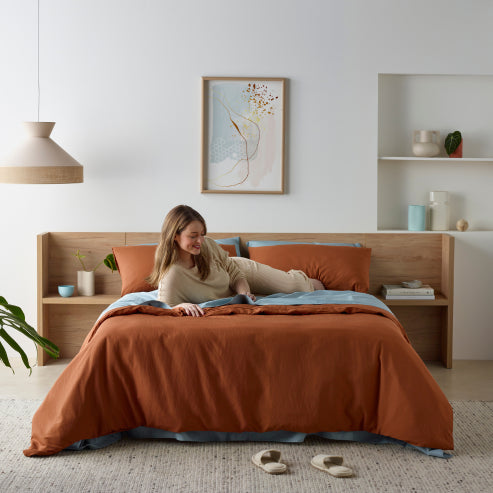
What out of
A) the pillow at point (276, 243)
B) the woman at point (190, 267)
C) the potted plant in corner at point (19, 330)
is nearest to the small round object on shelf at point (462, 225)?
the pillow at point (276, 243)

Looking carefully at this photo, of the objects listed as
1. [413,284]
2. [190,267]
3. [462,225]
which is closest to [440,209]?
[462,225]

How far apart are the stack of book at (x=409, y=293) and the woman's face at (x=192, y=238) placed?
144cm

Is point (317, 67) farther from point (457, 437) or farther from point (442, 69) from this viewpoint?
point (457, 437)

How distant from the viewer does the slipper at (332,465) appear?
2.99 meters

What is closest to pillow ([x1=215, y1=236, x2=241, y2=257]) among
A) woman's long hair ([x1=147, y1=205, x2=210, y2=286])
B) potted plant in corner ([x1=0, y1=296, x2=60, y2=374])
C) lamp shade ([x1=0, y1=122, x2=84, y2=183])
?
woman's long hair ([x1=147, y1=205, x2=210, y2=286])

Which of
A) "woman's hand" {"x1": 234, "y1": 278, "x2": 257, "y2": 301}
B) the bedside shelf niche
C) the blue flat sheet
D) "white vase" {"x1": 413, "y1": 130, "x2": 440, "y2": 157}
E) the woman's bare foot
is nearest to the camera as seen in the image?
the blue flat sheet

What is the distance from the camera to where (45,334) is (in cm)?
476

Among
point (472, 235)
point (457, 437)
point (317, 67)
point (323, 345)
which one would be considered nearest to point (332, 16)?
point (317, 67)

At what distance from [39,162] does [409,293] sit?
242cm

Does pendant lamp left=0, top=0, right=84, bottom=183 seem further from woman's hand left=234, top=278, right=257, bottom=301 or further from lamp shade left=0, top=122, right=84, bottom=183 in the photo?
woman's hand left=234, top=278, right=257, bottom=301

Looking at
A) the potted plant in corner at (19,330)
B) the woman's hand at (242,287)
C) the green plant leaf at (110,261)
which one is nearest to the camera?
the potted plant in corner at (19,330)

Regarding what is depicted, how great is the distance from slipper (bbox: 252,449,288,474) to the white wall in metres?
2.04

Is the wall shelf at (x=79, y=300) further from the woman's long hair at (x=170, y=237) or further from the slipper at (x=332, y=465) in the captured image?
the slipper at (x=332, y=465)

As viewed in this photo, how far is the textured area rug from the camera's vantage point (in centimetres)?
291
